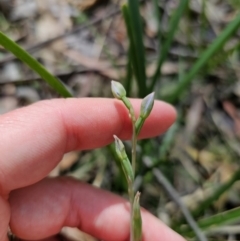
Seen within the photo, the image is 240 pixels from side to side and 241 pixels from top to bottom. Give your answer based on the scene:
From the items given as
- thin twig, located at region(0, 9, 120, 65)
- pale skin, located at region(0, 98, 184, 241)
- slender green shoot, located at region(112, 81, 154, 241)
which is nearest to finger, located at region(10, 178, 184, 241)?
pale skin, located at region(0, 98, 184, 241)

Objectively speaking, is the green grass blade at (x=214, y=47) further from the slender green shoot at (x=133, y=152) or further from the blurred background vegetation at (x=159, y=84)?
the slender green shoot at (x=133, y=152)

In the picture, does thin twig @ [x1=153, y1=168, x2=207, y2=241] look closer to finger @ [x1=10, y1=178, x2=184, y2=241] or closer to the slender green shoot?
finger @ [x1=10, y1=178, x2=184, y2=241]

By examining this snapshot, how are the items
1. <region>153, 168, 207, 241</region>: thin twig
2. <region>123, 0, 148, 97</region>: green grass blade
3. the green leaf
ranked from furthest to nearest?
<region>153, 168, 207, 241</region>: thin twig → <region>123, 0, 148, 97</region>: green grass blade → the green leaf

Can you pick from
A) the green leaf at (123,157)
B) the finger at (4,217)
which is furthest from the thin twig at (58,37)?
the green leaf at (123,157)

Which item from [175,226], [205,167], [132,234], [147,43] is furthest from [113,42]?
[132,234]

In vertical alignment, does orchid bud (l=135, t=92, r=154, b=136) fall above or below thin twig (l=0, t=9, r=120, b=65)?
above

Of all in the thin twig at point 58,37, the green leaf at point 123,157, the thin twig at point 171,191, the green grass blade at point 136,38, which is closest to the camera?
the green leaf at point 123,157
